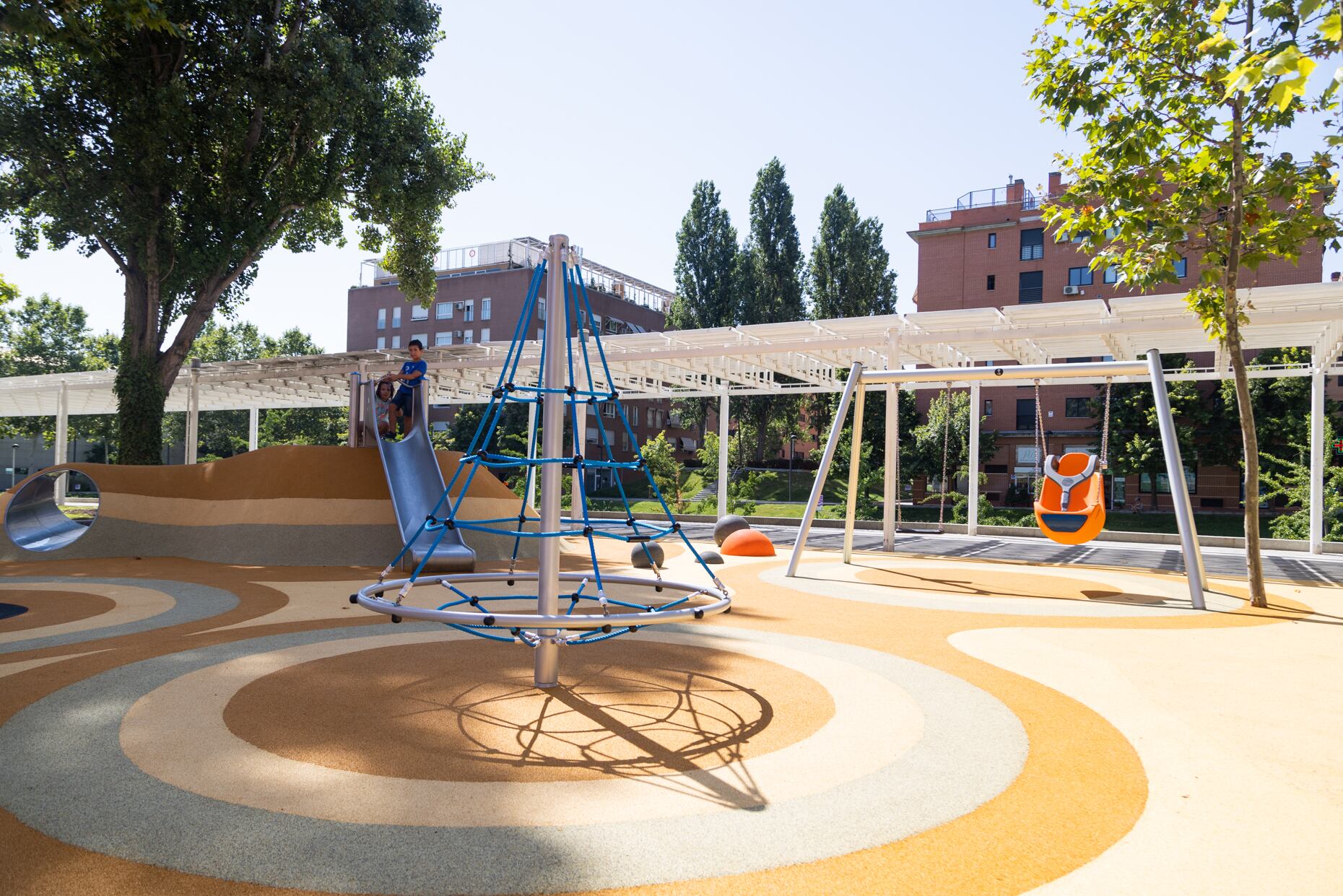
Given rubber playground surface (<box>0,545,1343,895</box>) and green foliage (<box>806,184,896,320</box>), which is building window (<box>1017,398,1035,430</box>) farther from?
rubber playground surface (<box>0,545,1343,895</box>)

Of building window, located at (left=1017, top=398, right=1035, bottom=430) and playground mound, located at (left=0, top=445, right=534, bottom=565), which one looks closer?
playground mound, located at (left=0, top=445, right=534, bottom=565)

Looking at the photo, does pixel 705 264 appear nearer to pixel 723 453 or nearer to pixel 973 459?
pixel 723 453

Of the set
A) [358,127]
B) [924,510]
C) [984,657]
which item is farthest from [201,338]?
[984,657]

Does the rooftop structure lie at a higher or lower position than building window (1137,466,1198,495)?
higher

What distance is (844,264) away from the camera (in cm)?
4534

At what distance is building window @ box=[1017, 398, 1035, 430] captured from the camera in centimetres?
4475

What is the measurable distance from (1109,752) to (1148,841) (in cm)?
136

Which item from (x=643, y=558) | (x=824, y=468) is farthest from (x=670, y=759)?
(x=824, y=468)

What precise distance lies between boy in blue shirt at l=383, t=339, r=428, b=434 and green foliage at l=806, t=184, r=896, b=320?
1279 inches

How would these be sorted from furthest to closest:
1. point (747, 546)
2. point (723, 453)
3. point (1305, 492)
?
point (1305, 492), point (723, 453), point (747, 546)

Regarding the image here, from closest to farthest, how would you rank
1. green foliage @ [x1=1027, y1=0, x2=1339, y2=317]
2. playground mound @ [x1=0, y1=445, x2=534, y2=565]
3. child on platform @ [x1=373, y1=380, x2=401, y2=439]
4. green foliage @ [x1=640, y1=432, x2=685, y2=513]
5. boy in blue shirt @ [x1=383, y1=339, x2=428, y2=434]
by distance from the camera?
green foliage @ [x1=1027, y1=0, x2=1339, y2=317]
playground mound @ [x1=0, y1=445, x2=534, y2=565]
boy in blue shirt @ [x1=383, y1=339, x2=428, y2=434]
child on platform @ [x1=373, y1=380, x2=401, y2=439]
green foliage @ [x1=640, y1=432, x2=685, y2=513]

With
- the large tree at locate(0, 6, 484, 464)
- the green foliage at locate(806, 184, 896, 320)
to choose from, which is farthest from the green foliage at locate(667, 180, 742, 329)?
the large tree at locate(0, 6, 484, 464)

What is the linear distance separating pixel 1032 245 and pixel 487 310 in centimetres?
3541

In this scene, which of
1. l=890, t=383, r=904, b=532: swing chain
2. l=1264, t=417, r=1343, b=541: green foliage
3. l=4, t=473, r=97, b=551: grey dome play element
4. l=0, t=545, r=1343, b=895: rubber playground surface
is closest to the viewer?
l=0, t=545, r=1343, b=895: rubber playground surface
